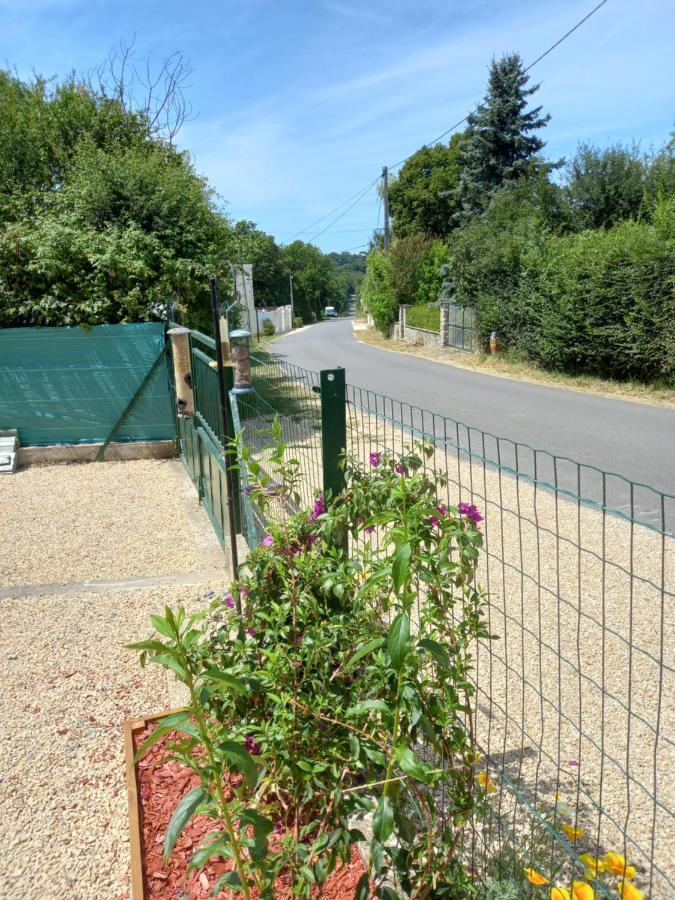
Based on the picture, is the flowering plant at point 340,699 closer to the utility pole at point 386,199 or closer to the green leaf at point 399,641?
the green leaf at point 399,641


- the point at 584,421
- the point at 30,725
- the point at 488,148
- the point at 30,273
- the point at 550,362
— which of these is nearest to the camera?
the point at 30,725

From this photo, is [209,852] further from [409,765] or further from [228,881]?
[409,765]

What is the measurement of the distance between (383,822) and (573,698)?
245 cm

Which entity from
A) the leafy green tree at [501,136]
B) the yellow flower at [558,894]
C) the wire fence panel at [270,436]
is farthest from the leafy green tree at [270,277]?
the yellow flower at [558,894]

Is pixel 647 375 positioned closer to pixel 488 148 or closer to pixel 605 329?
pixel 605 329

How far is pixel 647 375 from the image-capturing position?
13977mm

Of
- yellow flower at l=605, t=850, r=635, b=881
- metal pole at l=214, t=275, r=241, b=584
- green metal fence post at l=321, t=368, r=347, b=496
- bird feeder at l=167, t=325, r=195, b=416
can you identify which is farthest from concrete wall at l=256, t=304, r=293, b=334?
yellow flower at l=605, t=850, r=635, b=881

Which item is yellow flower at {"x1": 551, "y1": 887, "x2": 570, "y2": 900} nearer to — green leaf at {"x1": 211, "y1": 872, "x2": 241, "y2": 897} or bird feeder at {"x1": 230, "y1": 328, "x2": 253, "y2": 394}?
green leaf at {"x1": 211, "y1": 872, "x2": 241, "y2": 897}

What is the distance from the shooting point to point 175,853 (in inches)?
89.5

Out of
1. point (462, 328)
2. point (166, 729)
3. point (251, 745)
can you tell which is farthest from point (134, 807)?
point (462, 328)

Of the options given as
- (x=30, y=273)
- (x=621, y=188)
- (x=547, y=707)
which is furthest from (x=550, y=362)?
(x=547, y=707)

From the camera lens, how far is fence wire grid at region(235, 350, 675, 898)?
215 cm

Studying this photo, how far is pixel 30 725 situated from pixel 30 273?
7.55 m

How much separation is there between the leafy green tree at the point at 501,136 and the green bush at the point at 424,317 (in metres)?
5.33
